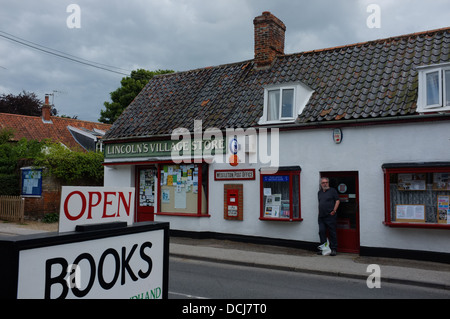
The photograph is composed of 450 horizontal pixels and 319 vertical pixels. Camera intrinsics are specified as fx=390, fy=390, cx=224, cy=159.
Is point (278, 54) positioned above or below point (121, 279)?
above

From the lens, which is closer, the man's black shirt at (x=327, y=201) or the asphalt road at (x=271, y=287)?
the asphalt road at (x=271, y=287)

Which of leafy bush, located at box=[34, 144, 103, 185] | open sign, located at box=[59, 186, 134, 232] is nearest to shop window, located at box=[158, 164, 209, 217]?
leafy bush, located at box=[34, 144, 103, 185]

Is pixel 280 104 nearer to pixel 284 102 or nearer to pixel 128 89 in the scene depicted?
pixel 284 102

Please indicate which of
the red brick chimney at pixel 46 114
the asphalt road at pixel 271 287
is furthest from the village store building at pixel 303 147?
the red brick chimney at pixel 46 114

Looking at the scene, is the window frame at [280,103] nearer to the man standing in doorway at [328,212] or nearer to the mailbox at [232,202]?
the man standing in doorway at [328,212]

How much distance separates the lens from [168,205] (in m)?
14.6

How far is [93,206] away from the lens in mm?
2443

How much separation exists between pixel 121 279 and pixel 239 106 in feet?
38.9

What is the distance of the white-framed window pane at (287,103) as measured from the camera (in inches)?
491

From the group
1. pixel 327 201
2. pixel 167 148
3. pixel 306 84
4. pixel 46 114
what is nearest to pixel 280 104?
pixel 306 84

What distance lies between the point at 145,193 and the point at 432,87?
1058 centimetres

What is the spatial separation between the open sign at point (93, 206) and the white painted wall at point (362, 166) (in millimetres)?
9356
